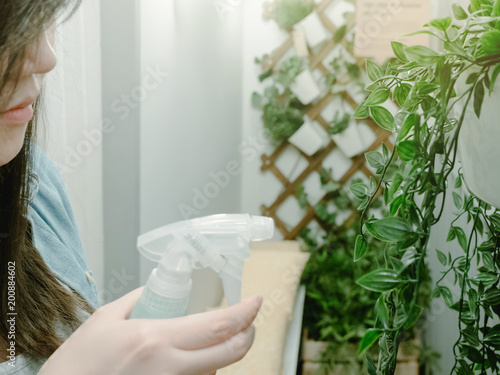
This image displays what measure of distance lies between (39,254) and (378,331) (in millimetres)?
317

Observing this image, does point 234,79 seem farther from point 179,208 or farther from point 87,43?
point 87,43

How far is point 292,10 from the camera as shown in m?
1.77

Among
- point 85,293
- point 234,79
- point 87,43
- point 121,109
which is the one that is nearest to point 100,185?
point 121,109

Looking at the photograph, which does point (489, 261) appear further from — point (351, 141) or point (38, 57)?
point (351, 141)

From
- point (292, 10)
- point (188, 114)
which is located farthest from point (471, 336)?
point (292, 10)

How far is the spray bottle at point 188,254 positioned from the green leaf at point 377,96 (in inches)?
3.3

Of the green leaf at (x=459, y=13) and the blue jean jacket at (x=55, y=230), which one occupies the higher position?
the green leaf at (x=459, y=13)

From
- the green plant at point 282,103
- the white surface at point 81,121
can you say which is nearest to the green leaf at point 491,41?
the white surface at point 81,121

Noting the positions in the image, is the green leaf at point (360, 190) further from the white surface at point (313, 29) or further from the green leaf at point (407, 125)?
the white surface at point (313, 29)

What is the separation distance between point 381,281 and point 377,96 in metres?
0.10

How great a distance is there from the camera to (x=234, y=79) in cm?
173

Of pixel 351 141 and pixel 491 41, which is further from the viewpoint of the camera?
pixel 351 141

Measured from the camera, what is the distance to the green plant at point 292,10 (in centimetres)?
177

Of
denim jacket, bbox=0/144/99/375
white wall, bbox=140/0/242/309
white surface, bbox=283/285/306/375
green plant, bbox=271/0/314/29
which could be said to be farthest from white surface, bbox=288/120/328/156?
denim jacket, bbox=0/144/99/375
